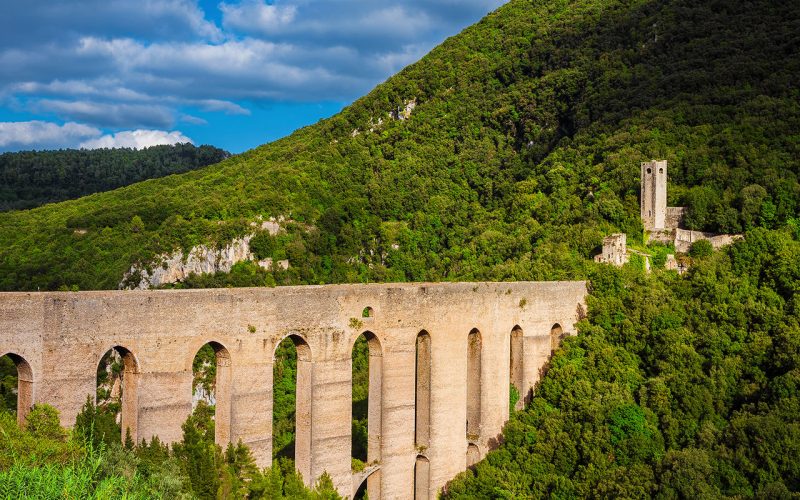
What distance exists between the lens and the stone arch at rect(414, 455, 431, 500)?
27.7m

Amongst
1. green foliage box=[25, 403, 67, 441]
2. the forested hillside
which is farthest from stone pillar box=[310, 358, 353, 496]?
the forested hillside

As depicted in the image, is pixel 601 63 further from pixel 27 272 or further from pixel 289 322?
pixel 289 322

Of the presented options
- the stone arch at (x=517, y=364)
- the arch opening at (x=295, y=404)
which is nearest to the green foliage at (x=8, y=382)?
the arch opening at (x=295, y=404)

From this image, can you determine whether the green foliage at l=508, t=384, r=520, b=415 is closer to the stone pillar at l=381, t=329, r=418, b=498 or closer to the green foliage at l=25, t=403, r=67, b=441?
the stone pillar at l=381, t=329, r=418, b=498

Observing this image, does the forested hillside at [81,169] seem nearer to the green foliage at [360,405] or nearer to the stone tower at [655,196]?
the green foliage at [360,405]

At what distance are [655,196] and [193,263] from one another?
106 ft

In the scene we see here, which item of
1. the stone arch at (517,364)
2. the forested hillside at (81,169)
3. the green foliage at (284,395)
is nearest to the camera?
the stone arch at (517,364)

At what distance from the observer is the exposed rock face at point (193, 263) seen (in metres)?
54.0

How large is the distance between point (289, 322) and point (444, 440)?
828 cm

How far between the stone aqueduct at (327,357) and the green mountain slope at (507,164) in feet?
28.9

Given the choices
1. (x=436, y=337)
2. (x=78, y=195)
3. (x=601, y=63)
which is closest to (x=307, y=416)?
(x=436, y=337)

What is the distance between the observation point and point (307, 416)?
23516mm

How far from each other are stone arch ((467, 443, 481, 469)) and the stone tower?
62.2 ft

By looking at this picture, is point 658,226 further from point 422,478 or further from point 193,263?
point 193,263
